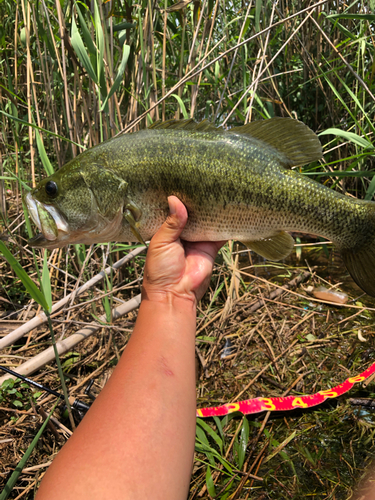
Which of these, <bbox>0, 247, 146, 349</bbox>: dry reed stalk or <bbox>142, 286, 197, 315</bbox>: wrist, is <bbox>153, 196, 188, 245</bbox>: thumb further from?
<bbox>0, 247, 146, 349</bbox>: dry reed stalk

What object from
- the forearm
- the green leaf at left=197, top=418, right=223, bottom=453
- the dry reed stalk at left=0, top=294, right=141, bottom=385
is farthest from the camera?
the dry reed stalk at left=0, top=294, right=141, bottom=385

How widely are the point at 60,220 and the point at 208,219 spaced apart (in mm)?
740

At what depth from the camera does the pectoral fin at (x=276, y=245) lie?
1878 millimetres

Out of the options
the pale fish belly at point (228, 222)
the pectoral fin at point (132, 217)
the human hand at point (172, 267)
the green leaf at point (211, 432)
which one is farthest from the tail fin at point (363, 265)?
the green leaf at point (211, 432)

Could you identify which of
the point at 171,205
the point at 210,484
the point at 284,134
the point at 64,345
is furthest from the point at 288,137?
the point at 64,345

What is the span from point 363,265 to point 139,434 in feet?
4.45

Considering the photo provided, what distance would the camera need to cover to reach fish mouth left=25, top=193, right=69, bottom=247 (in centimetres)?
160

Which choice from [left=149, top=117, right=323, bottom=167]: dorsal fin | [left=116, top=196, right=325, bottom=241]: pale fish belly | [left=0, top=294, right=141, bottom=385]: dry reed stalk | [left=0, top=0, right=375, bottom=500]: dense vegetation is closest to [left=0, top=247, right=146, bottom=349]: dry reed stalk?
[left=0, top=0, right=375, bottom=500]: dense vegetation

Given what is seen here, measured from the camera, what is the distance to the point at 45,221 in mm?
1604

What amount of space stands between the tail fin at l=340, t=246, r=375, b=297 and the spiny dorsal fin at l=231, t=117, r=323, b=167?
53cm

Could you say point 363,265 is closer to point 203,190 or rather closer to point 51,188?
point 203,190

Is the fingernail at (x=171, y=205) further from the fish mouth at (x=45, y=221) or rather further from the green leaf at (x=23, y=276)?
the green leaf at (x=23, y=276)

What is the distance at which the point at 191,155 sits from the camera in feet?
5.57

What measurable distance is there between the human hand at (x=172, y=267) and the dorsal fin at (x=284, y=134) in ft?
1.28
